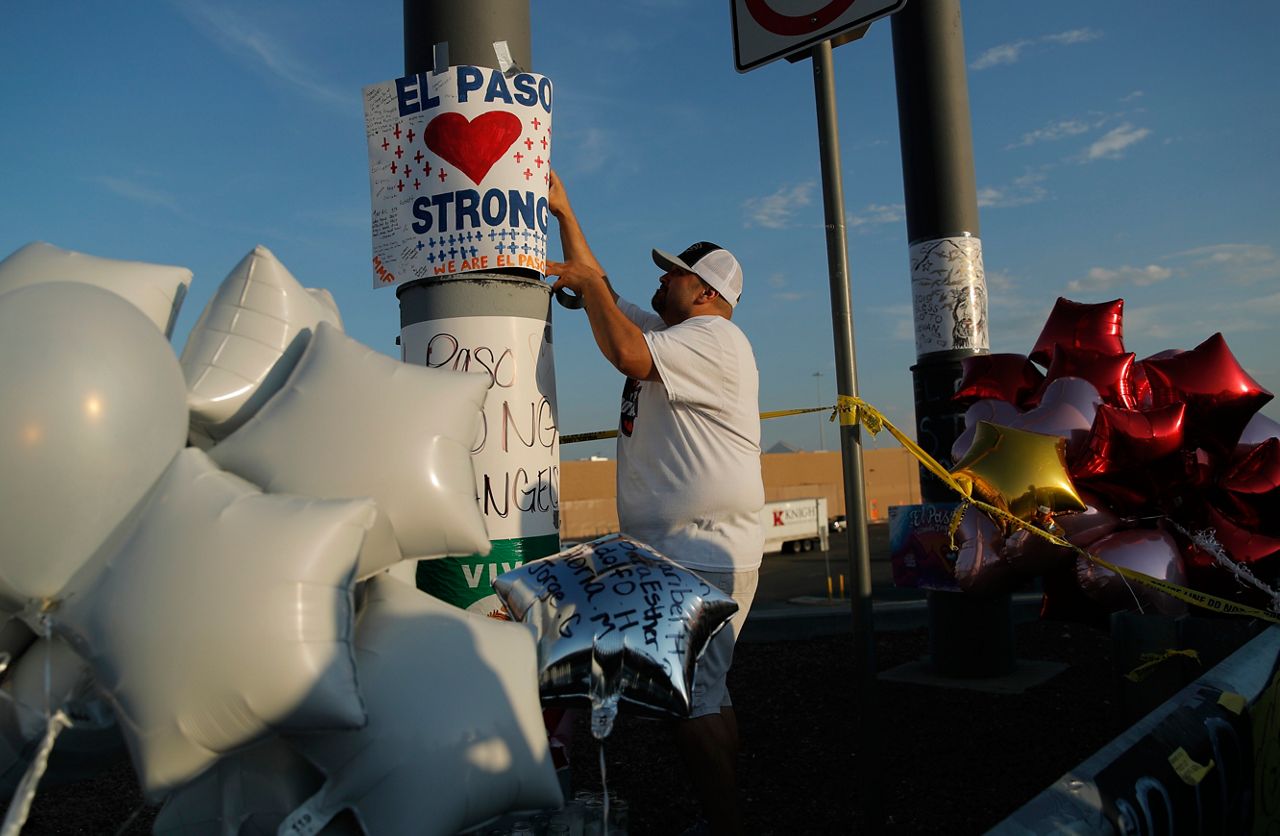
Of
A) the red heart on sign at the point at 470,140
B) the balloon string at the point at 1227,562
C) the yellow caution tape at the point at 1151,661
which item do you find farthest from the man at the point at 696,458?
the balloon string at the point at 1227,562

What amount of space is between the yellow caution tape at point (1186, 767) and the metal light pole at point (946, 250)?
2.74 meters

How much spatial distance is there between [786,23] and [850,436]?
119 cm

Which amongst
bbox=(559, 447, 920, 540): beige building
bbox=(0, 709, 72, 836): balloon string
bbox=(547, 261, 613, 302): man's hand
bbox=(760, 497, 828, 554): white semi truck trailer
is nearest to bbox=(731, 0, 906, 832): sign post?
bbox=(547, 261, 613, 302): man's hand

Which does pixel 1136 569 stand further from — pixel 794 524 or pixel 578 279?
pixel 794 524

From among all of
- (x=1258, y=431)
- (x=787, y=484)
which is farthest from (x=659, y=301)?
(x=787, y=484)

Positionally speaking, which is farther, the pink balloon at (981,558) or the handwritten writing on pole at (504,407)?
the pink balloon at (981,558)

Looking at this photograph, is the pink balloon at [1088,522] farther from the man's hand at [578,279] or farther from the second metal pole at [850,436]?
the man's hand at [578,279]

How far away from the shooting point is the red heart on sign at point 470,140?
2520mm

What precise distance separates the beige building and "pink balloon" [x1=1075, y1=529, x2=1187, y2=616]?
21942mm

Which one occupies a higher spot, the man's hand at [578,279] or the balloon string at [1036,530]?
the man's hand at [578,279]

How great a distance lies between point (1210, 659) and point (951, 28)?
3.24 metres

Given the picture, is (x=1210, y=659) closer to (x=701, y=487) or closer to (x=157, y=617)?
(x=701, y=487)

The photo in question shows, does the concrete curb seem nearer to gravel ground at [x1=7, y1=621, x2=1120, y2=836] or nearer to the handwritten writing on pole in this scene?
gravel ground at [x1=7, y1=621, x2=1120, y2=836]

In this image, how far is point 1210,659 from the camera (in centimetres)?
307
